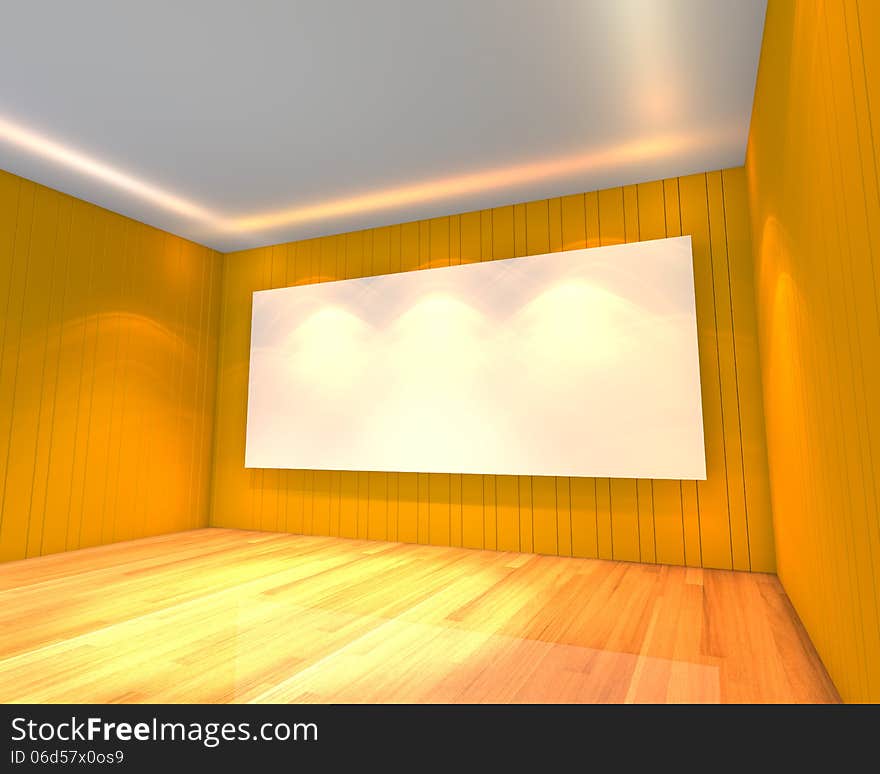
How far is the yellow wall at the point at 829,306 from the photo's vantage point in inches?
53.4

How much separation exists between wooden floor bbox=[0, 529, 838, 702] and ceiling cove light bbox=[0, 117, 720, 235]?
264 centimetres

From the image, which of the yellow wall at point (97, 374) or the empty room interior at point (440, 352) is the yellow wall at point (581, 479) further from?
the yellow wall at point (97, 374)

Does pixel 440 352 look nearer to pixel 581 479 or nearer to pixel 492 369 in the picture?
pixel 492 369

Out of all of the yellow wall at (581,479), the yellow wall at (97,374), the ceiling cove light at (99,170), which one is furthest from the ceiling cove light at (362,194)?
the yellow wall at (97,374)

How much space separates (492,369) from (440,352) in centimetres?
44

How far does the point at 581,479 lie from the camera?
3.91 m

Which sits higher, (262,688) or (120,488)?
(120,488)

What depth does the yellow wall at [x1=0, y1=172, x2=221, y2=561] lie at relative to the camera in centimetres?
375

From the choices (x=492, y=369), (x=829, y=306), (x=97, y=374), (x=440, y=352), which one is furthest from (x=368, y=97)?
(x=97, y=374)

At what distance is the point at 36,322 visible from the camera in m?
3.86
